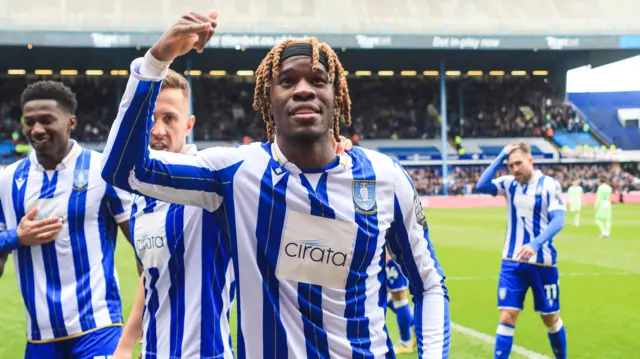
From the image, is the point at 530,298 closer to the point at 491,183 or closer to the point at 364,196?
the point at 491,183

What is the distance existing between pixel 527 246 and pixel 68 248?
172 inches

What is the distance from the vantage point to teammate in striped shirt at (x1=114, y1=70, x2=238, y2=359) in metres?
2.88

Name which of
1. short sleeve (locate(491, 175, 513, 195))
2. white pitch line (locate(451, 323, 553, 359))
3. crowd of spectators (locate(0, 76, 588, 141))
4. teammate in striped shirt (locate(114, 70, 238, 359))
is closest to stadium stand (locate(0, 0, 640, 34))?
crowd of spectators (locate(0, 76, 588, 141))

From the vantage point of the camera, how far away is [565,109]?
150ft

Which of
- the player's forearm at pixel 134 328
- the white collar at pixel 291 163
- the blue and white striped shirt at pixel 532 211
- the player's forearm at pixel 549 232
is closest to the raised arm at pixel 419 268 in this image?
the white collar at pixel 291 163

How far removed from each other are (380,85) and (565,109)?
12056mm

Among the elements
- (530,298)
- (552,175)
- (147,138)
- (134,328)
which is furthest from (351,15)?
(147,138)

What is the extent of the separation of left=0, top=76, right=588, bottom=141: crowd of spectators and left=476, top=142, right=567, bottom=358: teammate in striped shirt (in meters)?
33.9

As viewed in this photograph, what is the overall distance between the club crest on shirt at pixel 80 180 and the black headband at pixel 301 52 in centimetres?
197

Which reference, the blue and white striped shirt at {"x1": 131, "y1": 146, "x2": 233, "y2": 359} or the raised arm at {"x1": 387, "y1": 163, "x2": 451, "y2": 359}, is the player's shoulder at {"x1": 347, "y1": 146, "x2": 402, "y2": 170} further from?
the blue and white striped shirt at {"x1": 131, "y1": 146, "x2": 233, "y2": 359}

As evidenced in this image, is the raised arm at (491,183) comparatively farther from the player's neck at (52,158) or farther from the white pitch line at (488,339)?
the player's neck at (52,158)

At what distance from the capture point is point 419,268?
245cm

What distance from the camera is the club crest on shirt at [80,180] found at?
12.6 ft

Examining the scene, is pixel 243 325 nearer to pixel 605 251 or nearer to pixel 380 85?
pixel 605 251
